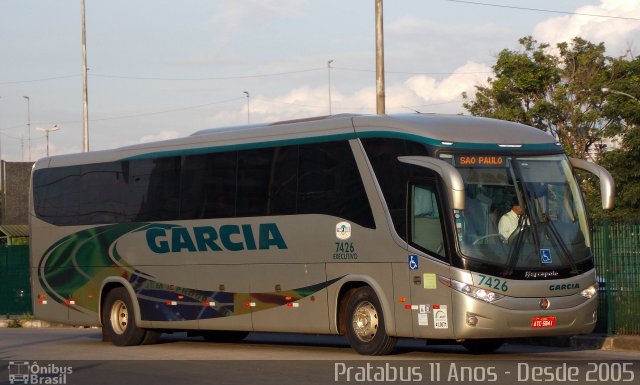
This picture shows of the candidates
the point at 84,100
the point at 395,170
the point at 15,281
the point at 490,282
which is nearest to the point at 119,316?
the point at 395,170

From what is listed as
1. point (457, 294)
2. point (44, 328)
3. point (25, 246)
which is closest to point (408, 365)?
point (457, 294)

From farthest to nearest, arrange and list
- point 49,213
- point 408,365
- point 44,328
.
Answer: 1. point 44,328
2. point 49,213
3. point 408,365

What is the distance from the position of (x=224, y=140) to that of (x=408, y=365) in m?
6.16

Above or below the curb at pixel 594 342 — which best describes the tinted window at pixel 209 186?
above

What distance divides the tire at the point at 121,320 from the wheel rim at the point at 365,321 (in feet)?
18.0

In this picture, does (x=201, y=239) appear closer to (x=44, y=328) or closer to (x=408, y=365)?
(x=408, y=365)

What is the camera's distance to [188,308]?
63.9 ft

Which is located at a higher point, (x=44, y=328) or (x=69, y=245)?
(x=69, y=245)

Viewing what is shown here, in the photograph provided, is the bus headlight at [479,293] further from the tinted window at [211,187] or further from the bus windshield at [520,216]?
the tinted window at [211,187]

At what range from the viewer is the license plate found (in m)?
15.1

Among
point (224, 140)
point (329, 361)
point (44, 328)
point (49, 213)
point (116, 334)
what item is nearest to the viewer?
point (329, 361)

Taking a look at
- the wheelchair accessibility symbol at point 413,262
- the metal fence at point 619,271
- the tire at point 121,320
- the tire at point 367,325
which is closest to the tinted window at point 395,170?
the wheelchair accessibility symbol at point 413,262

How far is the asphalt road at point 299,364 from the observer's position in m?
13.3

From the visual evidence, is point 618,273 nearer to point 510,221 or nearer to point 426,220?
point 510,221
